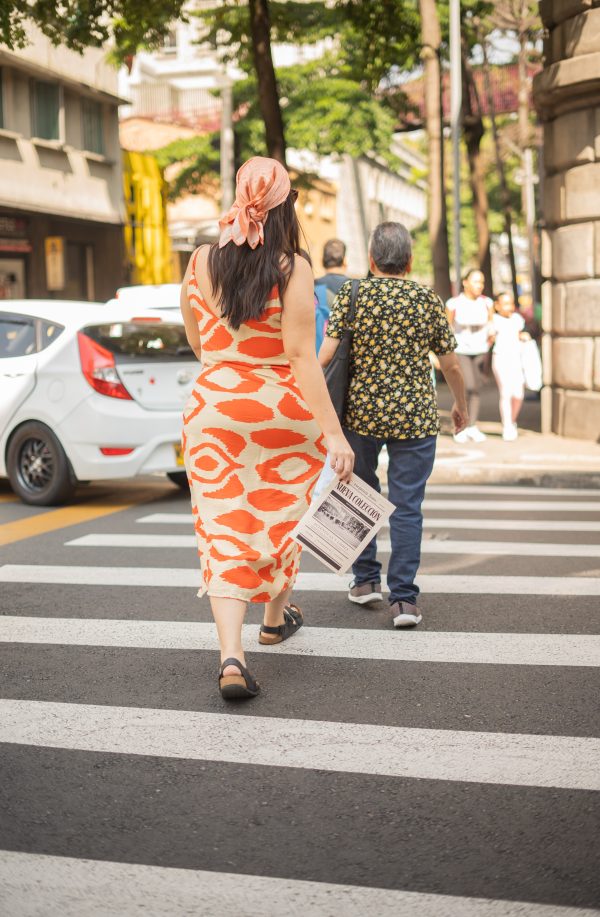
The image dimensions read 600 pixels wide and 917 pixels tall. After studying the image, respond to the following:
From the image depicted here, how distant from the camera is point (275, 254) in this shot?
14.9 feet

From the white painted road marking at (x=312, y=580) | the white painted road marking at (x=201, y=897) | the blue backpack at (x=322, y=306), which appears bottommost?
the white painted road marking at (x=201, y=897)

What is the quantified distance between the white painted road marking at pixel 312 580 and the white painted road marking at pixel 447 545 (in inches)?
30.1

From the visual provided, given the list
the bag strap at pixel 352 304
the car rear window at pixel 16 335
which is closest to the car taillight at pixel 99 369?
the car rear window at pixel 16 335

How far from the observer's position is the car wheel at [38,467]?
380 inches

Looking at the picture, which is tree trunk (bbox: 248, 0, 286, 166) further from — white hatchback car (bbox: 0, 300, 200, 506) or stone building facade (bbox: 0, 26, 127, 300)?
white hatchback car (bbox: 0, 300, 200, 506)

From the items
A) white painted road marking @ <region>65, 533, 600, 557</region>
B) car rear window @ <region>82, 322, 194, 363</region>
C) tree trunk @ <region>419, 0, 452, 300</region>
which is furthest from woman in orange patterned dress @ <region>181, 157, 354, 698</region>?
tree trunk @ <region>419, 0, 452, 300</region>

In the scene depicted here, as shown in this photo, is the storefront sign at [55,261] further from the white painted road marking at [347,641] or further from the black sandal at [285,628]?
the black sandal at [285,628]

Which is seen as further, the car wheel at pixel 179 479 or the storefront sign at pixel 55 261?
the storefront sign at pixel 55 261

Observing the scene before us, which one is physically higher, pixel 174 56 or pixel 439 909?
pixel 174 56

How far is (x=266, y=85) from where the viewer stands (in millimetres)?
17500

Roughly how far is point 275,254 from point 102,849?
2172 mm

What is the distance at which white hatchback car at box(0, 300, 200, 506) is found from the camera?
31.3ft

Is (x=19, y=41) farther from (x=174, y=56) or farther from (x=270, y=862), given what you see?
(x=174, y=56)

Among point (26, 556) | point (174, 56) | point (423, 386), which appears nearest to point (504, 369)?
point (26, 556)
